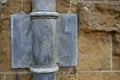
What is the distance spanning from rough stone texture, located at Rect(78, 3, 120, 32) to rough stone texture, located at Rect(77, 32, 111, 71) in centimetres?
5

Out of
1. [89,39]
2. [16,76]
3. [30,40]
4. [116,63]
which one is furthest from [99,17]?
[16,76]

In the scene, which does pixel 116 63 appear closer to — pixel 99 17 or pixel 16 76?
pixel 99 17

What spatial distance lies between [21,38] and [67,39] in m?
0.28

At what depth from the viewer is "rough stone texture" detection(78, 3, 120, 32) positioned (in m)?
1.29

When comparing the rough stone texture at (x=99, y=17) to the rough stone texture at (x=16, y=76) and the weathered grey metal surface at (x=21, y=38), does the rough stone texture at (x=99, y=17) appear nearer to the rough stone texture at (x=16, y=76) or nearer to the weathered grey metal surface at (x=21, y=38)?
the weathered grey metal surface at (x=21, y=38)

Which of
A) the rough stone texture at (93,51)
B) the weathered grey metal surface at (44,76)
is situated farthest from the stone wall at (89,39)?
the weathered grey metal surface at (44,76)

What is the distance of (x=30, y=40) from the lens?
126 cm

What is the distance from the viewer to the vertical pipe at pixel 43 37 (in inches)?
46.2

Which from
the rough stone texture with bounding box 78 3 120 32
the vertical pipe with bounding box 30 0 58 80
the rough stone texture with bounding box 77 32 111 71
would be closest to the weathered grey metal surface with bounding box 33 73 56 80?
the vertical pipe with bounding box 30 0 58 80

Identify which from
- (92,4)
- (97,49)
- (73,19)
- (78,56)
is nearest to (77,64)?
(78,56)

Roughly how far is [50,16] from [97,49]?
38 cm

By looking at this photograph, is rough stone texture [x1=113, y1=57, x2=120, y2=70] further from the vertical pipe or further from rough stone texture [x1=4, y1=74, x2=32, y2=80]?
rough stone texture [x1=4, y1=74, x2=32, y2=80]

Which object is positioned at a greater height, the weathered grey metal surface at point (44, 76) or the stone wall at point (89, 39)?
the stone wall at point (89, 39)

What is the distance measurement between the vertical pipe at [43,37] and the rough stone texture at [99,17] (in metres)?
0.20
